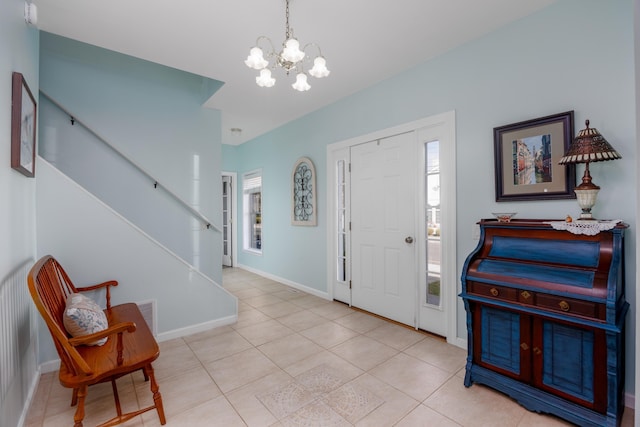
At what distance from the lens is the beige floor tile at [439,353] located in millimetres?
2467

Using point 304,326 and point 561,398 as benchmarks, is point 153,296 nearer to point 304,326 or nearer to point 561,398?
point 304,326

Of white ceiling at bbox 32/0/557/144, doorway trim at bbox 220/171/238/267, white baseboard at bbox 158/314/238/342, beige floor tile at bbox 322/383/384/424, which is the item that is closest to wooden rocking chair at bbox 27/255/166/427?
white baseboard at bbox 158/314/238/342

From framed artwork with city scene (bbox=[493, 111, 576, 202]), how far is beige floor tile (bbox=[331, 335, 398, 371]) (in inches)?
65.3

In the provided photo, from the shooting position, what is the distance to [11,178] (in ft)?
5.60

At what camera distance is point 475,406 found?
1949 millimetres

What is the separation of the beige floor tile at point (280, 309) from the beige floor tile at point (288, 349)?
0.67m

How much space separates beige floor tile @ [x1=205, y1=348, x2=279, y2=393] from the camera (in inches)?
88.9

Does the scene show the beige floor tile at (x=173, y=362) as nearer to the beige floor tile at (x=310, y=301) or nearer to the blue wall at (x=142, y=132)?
the blue wall at (x=142, y=132)

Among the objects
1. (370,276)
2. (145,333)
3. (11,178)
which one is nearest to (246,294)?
(370,276)

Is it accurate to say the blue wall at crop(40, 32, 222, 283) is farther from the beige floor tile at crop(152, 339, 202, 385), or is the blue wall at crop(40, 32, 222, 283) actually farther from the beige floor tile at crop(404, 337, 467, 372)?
the beige floor tile at crop(404, 337, 467, 372)

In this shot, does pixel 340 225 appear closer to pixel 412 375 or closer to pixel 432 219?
pixel 432 219

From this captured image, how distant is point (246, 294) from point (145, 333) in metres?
2.58

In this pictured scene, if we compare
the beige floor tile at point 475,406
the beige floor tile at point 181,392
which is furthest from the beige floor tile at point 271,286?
the beige floor tile at point 475,406

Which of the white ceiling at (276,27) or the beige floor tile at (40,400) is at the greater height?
the white ceiling at (276,27)
